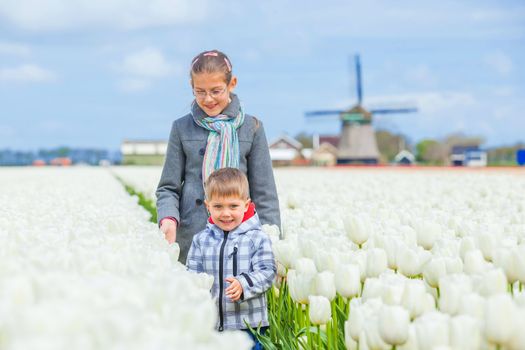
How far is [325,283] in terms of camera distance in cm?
318

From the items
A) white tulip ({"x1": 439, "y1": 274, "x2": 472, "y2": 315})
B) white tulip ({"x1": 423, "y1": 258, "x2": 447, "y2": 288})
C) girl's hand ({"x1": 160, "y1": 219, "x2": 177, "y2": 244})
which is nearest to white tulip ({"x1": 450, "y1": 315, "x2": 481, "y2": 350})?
white tulip ({"x1": 439, "y1": 274, "x2": 472, "y2": 315})

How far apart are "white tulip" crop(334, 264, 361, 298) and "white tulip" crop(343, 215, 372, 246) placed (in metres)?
0.94

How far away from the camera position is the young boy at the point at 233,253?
3.89 meters

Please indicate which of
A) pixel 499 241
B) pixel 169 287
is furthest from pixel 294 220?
pixel 169 287

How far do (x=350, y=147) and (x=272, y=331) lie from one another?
2045 inches

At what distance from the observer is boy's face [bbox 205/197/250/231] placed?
390 cm

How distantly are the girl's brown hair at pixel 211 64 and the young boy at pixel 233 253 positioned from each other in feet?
2.28

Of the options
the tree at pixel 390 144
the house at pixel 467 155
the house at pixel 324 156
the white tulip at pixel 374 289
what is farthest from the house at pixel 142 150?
the white tulip at pixel 374 289

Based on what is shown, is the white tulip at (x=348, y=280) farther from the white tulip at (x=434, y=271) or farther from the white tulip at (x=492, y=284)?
the white tulip at (x=492, y=284)

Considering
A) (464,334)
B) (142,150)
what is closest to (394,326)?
(464,334)

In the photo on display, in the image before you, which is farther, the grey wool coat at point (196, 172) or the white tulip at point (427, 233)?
the grey wool coat at point (196, 172)

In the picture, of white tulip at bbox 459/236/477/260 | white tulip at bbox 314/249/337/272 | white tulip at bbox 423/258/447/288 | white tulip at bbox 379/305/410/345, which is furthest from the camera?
white tulip at bbox 459/236/477/260

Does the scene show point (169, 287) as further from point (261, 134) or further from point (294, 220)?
point (294, 220)

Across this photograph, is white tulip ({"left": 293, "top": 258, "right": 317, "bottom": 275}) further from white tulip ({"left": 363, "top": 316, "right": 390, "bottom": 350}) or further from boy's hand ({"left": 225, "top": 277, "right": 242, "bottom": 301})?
white tulip ({"left": 363, "top": 316, "right": 390, "bottom": 350})
